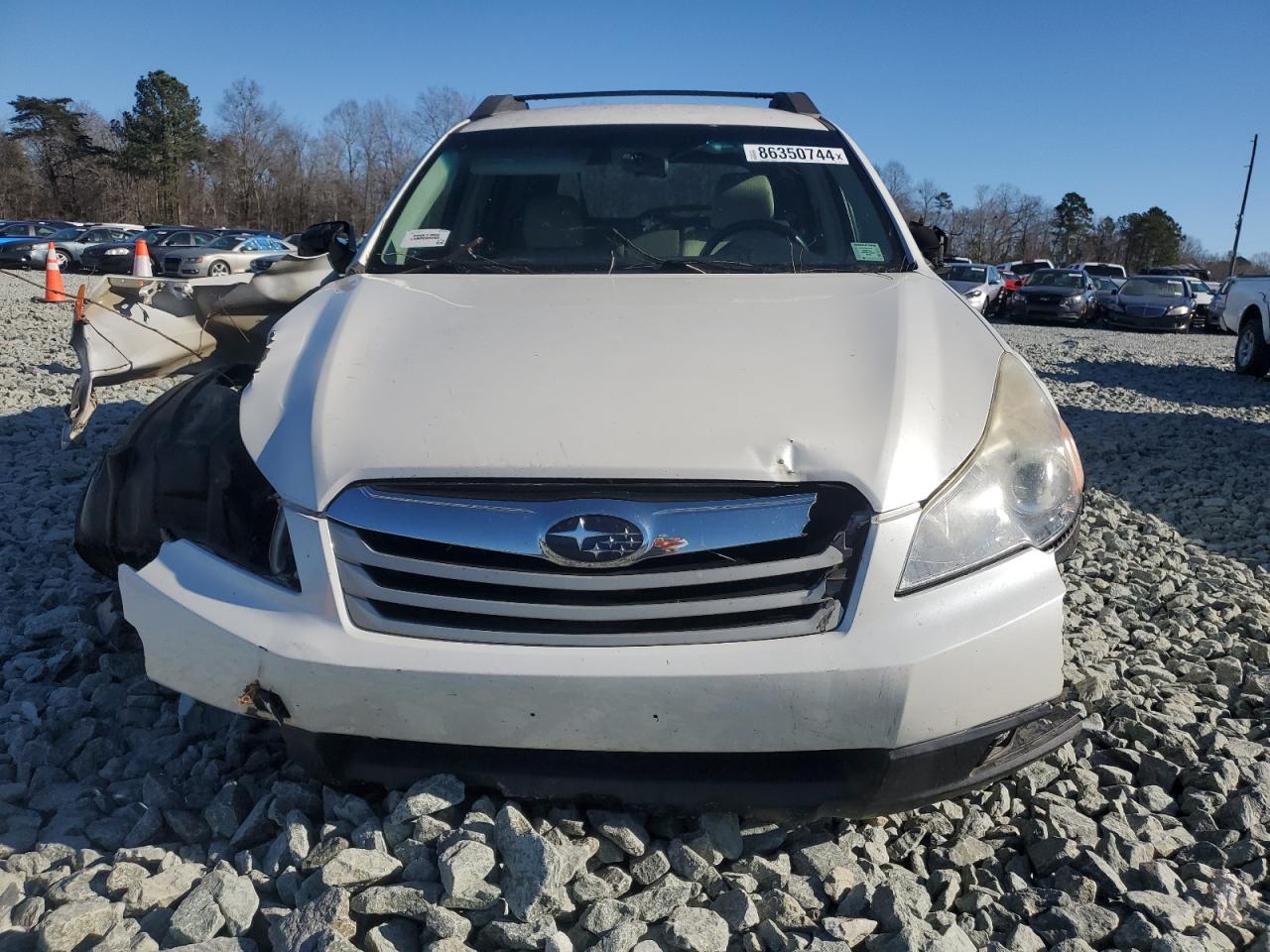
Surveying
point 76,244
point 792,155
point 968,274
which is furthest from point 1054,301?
point 76,244

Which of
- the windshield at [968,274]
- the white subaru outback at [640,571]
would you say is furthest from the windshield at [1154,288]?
the white subaru outback at [640,571]

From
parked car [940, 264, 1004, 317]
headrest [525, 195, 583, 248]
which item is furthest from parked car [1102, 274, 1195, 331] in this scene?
headrest [525, 195, 583, 248]

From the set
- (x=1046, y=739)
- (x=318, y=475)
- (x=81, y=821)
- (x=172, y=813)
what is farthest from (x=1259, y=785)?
(x=81, y=821)

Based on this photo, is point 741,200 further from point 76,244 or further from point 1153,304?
point 76,244

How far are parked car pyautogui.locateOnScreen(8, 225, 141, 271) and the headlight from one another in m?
32.7

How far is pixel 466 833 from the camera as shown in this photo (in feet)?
6.46

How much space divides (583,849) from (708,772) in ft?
1.04

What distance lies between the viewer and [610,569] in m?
1.88

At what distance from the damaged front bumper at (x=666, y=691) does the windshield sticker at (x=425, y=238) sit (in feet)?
4.95

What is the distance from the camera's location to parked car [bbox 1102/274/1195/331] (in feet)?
78.1

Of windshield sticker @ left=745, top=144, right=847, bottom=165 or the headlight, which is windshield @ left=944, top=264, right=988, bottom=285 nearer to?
windshield sticker @ left=745, top=144, right=847, bottom=165

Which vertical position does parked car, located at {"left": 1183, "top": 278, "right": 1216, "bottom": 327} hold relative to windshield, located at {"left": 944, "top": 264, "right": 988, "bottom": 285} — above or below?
below

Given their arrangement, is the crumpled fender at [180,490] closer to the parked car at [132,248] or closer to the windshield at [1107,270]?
the parked car at [132,248]

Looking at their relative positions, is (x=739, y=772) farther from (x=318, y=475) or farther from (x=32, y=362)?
(x=32, y=362)
